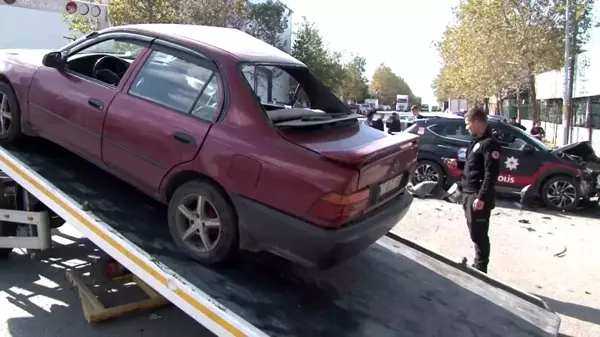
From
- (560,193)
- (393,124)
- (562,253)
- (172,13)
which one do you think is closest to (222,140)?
(562,253)

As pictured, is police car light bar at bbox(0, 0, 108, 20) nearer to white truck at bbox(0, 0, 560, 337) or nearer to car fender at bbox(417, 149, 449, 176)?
white truck at bbox(0, 0, 560, 337)

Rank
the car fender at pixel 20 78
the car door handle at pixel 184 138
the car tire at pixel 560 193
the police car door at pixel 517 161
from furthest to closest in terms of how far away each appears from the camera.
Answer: the police car door at pixel 517 161 < the car tire at pixel 560 193 < the car fender at pixel 20 78 < the car door handle at pixel 184 138

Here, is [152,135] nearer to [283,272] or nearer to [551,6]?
[283,272]

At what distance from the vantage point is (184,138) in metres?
3.51

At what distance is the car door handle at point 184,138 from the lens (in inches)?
137

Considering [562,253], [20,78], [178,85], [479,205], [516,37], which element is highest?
[516,37]

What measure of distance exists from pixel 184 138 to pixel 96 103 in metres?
0.94

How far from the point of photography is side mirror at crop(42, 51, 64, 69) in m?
4.27

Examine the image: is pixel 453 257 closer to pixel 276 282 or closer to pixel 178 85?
pixel 276 282

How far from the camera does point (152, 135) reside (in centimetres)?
365

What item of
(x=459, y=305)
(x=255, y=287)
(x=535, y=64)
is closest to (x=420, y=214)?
(x=459, y=305)

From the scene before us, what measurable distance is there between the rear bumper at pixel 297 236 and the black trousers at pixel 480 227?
209 cm

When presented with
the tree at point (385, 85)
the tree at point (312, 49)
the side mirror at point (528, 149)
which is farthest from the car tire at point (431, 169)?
the tree at point (385, 85)

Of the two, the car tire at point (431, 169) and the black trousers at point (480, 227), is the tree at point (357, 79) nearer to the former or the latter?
the car tire at point (431, 169)
